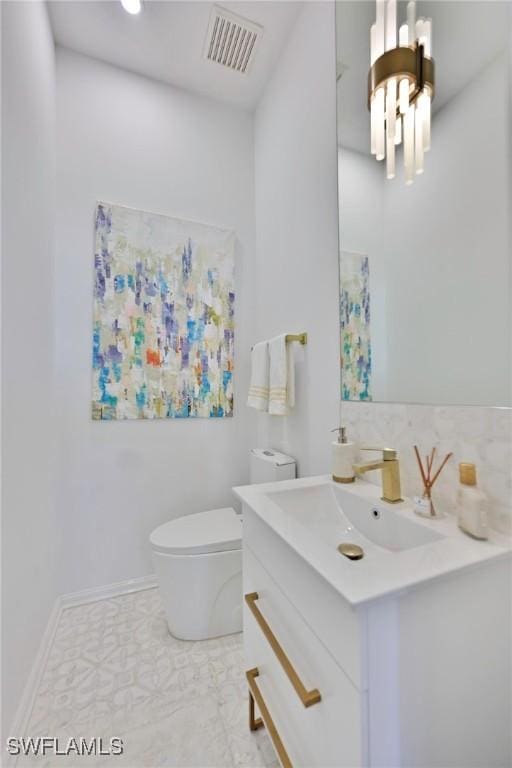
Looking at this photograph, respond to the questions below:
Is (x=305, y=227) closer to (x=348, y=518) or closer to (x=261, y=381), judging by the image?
(x=261, y=381)

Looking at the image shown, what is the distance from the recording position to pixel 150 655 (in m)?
1.25

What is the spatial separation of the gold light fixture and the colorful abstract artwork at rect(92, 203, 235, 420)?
3.37 ft

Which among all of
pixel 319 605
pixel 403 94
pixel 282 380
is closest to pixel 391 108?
pixel 403 94

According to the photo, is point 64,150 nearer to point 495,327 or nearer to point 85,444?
point 85,444

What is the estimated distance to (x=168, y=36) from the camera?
1.54 meters

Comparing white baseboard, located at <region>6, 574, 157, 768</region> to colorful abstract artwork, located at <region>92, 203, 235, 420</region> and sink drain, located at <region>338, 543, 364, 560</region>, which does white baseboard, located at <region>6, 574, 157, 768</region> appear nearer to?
colorful abstract artwork, located at <region>92, 203, 235, 420</region>

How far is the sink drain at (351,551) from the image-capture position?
72 cm

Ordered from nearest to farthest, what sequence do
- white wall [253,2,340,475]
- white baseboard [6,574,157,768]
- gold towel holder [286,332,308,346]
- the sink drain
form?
the sink drain < white baseboard [6,574,157,768] < white wall [253,2,340,475] < gold towel holder [286,332,308,346]

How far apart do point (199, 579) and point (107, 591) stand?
682 mm

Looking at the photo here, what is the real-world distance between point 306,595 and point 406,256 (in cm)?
92

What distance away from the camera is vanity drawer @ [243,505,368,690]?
18.0 inches

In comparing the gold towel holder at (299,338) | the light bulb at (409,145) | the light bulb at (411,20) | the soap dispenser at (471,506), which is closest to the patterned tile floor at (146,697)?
the soap dispenser at (471,506)

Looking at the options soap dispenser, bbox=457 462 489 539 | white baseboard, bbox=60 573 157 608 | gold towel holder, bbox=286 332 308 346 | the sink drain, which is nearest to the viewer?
soap dispenser, bbox=457 462 489 539

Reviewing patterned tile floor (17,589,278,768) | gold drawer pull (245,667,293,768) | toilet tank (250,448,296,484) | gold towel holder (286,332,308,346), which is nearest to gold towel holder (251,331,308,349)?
gold towel holder (286,332,308,346)
